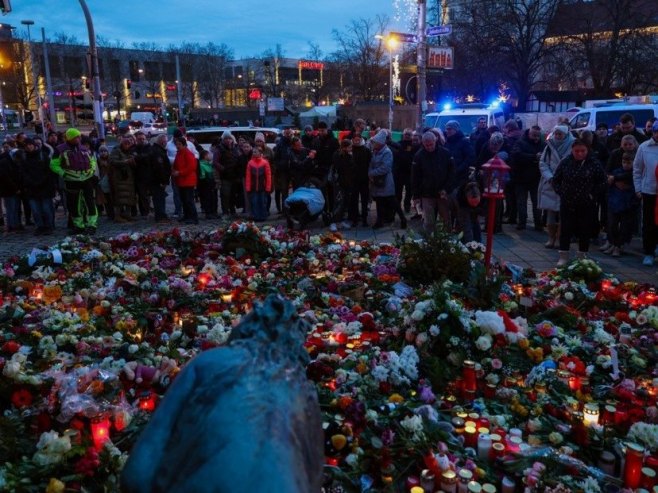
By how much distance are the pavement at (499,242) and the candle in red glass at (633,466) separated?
476 centimetres

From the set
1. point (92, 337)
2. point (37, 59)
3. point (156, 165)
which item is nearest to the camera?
point (92, 337)

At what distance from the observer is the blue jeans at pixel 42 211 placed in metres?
11.0

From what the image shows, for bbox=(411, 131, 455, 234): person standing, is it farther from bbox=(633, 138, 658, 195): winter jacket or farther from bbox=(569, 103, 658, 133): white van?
bbox=(569, 103, 658, 133): white van

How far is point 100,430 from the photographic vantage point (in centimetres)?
343

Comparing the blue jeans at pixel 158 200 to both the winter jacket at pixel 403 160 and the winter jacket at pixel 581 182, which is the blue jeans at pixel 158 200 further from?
the winter jacket at pixel 581 182

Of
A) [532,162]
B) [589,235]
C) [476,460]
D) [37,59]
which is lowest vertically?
[476,460]

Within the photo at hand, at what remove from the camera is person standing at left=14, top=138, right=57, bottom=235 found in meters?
10.7

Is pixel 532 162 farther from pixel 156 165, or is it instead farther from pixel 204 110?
pixel 204 110

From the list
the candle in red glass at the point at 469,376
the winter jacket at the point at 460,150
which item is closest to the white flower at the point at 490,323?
the candle in red glass at the point at 469,376

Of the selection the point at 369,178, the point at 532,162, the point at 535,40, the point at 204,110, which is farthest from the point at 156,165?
the point at 204,110

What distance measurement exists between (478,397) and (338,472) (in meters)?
1.49

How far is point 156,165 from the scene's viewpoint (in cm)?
1170

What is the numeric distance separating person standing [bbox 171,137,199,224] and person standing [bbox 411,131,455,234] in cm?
492

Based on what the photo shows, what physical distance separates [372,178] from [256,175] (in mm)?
2405
